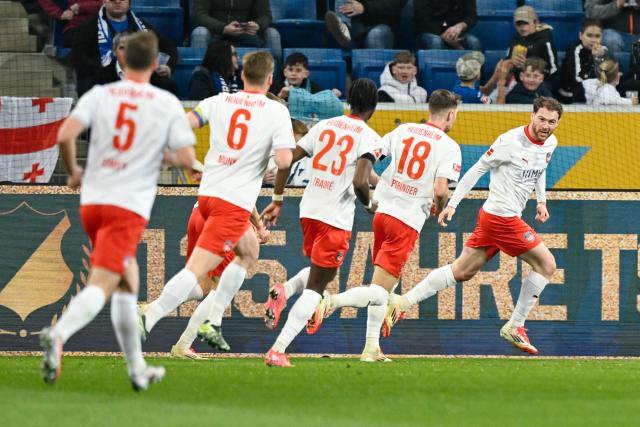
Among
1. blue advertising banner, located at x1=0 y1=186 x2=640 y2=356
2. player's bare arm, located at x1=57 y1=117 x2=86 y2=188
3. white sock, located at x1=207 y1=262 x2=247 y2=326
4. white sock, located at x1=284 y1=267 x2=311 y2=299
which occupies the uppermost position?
player's bare arm, located at x1=57 y1=117 x2=86 y2=188

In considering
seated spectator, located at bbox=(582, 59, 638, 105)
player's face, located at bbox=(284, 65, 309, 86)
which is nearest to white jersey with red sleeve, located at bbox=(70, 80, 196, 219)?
player's face, located at bbox=(284, 65, 309, 86)

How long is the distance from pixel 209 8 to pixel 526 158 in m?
5.89

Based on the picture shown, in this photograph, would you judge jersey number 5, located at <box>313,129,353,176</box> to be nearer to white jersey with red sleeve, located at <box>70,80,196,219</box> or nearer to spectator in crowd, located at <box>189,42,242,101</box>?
white jersey with red sleeve, located at <box>70,80,196,219</box>

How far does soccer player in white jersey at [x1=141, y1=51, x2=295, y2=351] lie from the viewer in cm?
964

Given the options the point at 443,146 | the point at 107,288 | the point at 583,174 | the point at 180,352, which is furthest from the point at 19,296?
the point at 583,174

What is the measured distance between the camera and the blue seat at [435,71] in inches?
635

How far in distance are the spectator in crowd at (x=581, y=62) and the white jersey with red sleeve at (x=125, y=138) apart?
9385 mm

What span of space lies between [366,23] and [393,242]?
672cm

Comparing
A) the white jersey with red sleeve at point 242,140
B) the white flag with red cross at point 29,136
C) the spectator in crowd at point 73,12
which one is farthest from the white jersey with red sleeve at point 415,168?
the spectator in crowd at point 73,12

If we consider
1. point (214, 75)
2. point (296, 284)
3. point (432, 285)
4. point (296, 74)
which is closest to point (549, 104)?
point (432, 285)

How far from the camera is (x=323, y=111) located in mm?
13750

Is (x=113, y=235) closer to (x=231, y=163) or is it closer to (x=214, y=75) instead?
(x=231, y=163)

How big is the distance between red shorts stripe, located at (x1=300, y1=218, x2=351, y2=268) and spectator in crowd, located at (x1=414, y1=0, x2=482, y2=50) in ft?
23.5

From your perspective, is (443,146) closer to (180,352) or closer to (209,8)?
(180,352)
